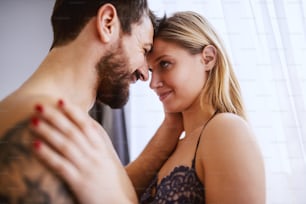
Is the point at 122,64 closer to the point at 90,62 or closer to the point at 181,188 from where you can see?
the point at 90,62

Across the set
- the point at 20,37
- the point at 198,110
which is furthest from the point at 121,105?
the point at 20,37

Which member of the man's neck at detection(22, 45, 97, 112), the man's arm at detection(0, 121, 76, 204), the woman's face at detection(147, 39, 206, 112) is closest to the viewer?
the man's arm at detection(0, 121, 76, 204)

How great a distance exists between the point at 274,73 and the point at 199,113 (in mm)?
157

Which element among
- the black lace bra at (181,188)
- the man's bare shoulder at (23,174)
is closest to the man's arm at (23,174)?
the man's bare shoulder at (23,174)

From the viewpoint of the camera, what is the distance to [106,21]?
620 mm

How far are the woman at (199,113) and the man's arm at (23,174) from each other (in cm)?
20

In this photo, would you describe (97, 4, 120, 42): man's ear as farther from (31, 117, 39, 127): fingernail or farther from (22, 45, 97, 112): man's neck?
(31, 117, 39, 127): fingernail

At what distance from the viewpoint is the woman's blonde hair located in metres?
0.69

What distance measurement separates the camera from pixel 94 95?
0.66 metres

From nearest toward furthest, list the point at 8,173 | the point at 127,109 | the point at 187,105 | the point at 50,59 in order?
the point at 8,173
the point at 50,59
the point at 187,105
the point at 127,109

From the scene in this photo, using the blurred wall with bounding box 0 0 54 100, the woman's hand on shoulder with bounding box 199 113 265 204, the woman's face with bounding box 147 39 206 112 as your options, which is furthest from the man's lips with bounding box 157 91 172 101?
the blurred wall with bounding box 0 0 54 100

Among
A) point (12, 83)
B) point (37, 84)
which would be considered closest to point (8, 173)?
point (37, 84)

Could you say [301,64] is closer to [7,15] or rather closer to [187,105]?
[187,105]

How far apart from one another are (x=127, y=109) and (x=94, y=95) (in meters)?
0.25
